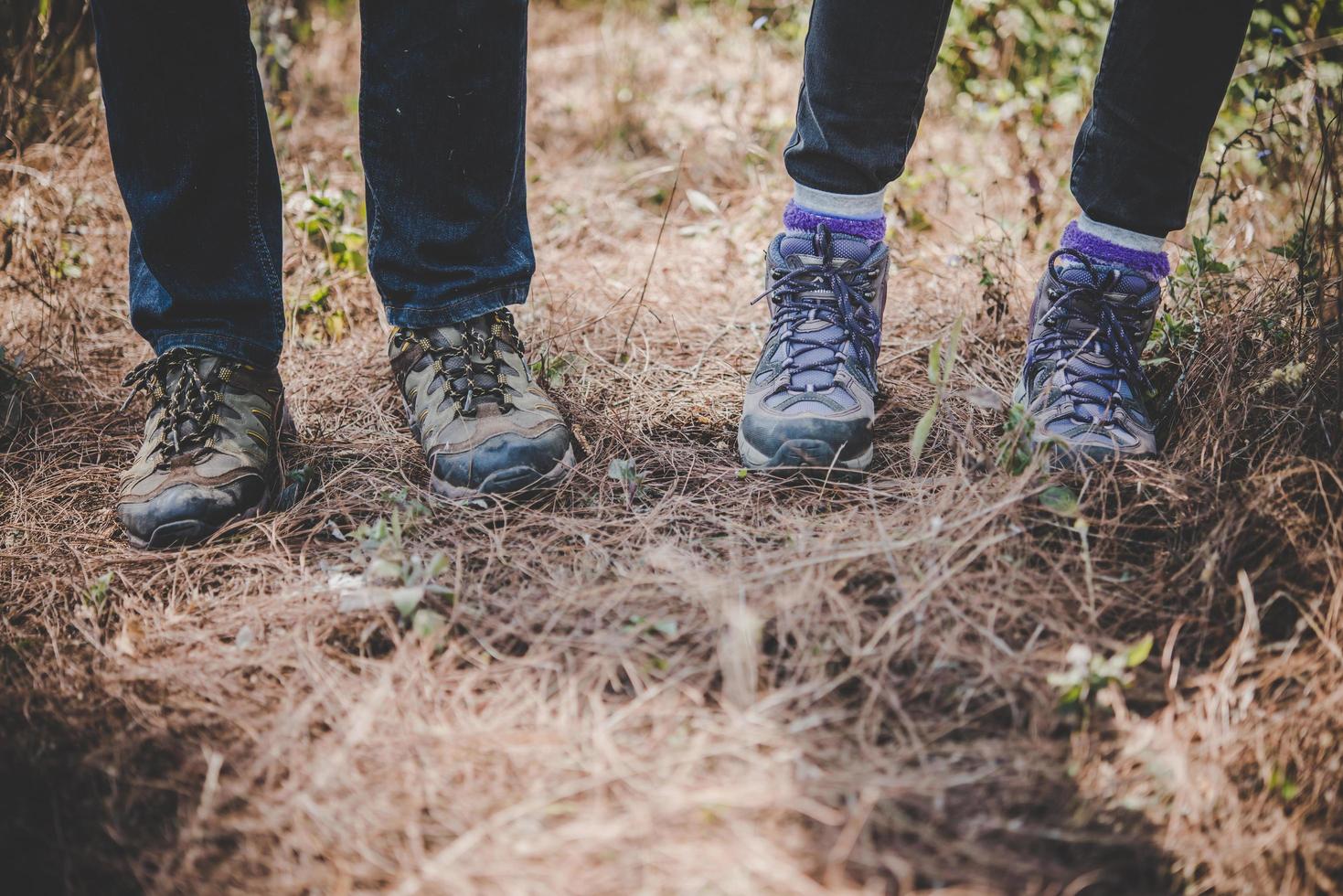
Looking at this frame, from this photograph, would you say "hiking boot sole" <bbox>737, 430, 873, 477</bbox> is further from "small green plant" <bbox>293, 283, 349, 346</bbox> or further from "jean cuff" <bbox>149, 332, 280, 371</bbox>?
"small green plant" <bbox>293, 283, 349, 346</bbox>

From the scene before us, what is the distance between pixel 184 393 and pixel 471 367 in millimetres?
474

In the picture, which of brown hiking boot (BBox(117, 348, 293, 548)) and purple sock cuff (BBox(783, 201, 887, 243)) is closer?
brown hiking boot (BBox(117, 348, 293, 548))

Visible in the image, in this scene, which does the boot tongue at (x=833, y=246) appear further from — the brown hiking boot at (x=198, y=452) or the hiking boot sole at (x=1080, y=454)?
the brown hiking boot at (x=198, y=452)

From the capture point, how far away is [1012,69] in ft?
10.1

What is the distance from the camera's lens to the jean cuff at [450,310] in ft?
4.79

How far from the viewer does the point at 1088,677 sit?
0.96m

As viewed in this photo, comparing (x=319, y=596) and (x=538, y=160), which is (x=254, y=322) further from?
(x=538, y=160)

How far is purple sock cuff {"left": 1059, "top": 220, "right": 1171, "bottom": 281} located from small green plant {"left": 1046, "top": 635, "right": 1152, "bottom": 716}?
707 millimetres

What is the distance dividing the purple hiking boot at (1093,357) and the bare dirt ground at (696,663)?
78mm

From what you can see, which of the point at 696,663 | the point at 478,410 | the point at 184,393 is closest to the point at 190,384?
the point at 184,393

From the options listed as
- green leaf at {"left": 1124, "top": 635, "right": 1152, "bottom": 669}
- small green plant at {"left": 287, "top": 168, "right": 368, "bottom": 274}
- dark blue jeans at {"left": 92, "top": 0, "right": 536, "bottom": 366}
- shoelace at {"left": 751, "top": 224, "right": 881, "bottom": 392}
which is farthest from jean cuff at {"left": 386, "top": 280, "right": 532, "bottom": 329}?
green leaf at {"left": 1124, "top": 635, "right": 1152, "bottom": 669}

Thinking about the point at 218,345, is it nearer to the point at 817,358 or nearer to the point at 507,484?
the point at 507,484

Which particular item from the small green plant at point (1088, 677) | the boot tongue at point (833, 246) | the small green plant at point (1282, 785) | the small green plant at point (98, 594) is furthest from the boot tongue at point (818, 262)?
the small green plant at point (98, 594)

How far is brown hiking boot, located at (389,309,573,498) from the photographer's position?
4.50 feet
